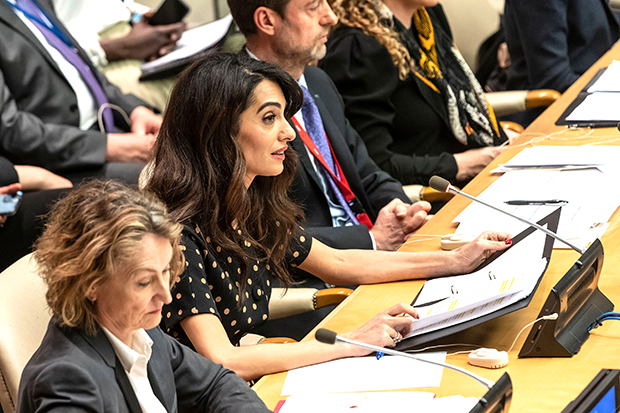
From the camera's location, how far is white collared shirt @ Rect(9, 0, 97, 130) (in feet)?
8.95

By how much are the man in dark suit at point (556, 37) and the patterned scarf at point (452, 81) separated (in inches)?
23.0

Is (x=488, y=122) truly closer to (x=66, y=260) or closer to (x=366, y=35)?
(x=366, y=35)

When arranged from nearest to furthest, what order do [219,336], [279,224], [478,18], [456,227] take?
[219,336] < [279,224] < [456,227] < [478,18]

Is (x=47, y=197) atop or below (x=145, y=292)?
below

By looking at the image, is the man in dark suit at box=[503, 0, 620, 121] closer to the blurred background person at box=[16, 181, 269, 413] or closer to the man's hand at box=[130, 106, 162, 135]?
the man's hand at box=[130, 106, 162, 135]

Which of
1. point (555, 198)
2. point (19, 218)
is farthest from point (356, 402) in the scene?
point (19, 218)

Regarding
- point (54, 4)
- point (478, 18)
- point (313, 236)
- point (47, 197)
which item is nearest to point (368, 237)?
A: point (313, 236)

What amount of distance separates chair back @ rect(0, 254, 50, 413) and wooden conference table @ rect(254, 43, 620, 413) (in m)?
0.40

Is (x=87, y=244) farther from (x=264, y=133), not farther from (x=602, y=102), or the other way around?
(x=602, y=102)

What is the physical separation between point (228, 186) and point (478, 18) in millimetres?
3853

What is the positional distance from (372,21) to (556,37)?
47.5 inches

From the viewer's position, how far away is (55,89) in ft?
8.83

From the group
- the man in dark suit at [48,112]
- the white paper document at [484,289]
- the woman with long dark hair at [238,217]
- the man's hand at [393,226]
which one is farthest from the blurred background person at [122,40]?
the white paper document at [484,289]

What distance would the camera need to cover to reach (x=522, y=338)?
4.62 feet
